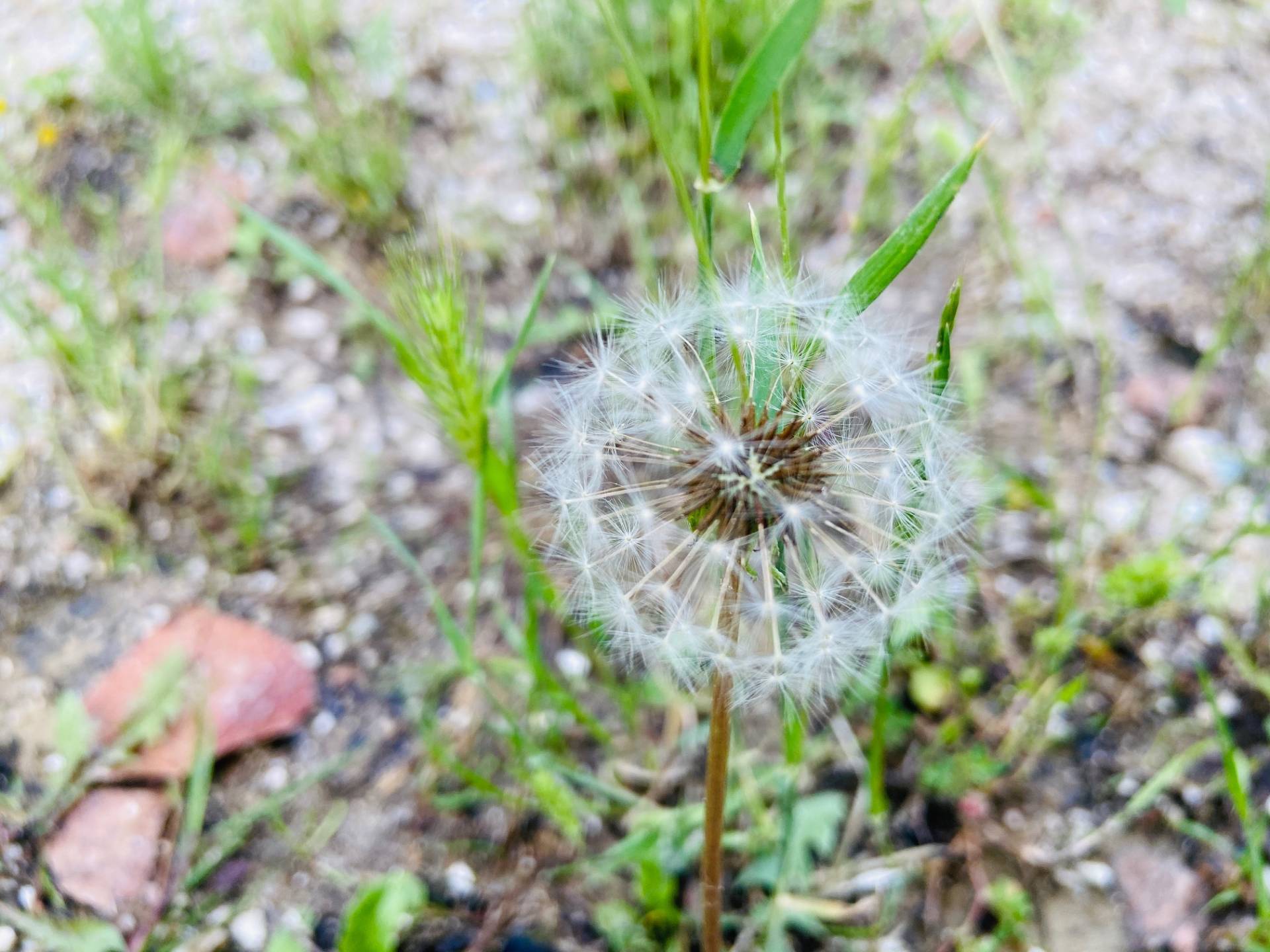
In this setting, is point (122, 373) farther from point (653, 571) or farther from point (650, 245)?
point (653, 571)

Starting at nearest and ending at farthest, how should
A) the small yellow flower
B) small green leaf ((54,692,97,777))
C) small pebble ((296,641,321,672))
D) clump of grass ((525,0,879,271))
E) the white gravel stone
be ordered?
small green leaf ((54,692,97,777)) → small pebble ((296,641,321,672)) → the white gravel stone → clump of grass ((525,0,879,271)) → the small yellow flower

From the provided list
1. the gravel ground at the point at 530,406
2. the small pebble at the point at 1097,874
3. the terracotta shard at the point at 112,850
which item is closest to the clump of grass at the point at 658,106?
the gravel ground at the point at 530,406

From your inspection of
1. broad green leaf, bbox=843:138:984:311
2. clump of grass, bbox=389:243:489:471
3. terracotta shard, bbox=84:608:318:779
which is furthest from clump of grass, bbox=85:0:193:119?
broad green leaf, bbox=843:138:984:311

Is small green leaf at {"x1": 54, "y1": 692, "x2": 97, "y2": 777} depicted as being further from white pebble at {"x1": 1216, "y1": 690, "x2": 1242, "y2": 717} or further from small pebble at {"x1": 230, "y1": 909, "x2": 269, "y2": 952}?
white pebble at {"x1": 1216, "y1": 690, "x2": 1242, "y2": 717}

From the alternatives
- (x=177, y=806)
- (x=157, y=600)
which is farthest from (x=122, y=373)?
(x=177, y=806)

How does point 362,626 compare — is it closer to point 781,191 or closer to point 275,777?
point 275,777

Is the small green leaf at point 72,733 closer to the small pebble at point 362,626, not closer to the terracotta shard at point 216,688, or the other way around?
the terracotta shard at point 216,688

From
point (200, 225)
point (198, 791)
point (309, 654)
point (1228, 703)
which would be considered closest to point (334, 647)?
point (309, 654)
